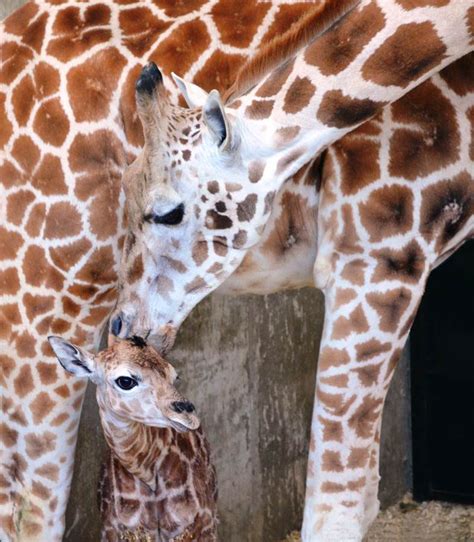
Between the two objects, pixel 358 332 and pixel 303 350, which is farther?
pixel 303 350

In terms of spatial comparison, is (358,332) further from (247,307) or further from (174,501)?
(247,307)

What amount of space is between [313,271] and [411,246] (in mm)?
317

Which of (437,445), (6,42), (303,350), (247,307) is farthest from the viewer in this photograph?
(437,445)

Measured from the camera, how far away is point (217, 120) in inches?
135

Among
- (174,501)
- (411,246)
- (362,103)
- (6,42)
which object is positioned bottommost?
(174,501)

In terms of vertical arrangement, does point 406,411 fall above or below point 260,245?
below

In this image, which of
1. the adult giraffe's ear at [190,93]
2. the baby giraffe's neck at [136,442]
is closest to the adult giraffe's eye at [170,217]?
the adult giraffe's ear at [190,93]

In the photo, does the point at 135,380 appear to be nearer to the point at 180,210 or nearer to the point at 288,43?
the point at 180,210

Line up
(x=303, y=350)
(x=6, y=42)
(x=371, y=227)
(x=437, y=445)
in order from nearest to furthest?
(x=371, y=227) → (x=6, y=42) → (x=303, y=350) → (x=437, y=445)

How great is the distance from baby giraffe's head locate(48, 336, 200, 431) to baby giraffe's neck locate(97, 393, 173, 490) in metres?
0.07

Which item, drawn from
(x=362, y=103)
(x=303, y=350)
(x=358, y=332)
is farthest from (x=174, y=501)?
(x=303, y=350)

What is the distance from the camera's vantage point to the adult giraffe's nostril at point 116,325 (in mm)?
3721

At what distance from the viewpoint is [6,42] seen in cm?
406

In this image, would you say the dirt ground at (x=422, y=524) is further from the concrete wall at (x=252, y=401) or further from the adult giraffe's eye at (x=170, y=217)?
the adult giraffe's eye at (x=170, y=217)
